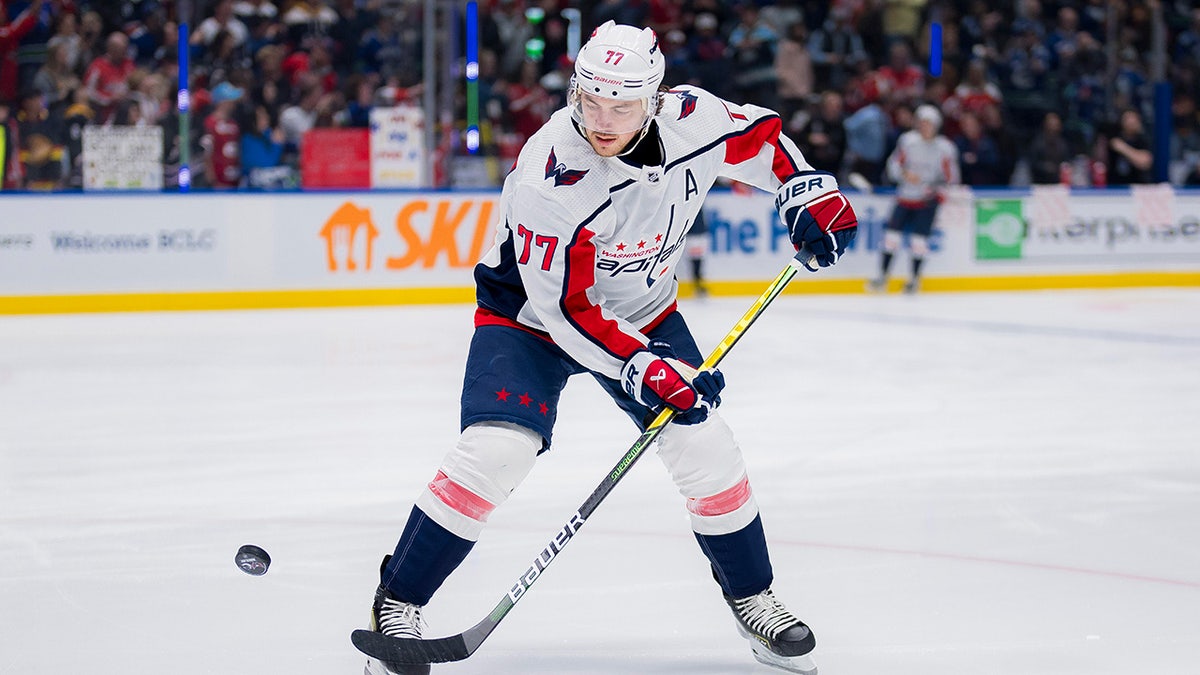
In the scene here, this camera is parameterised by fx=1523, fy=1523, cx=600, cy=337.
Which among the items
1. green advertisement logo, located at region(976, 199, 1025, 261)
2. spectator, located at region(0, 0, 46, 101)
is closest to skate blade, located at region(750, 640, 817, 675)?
spectator, located at region(0, 0, 46, 101)

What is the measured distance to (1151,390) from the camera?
570cm

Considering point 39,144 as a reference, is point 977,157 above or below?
below

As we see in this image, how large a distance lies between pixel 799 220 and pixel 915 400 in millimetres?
3013

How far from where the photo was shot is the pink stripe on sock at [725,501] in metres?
2.51

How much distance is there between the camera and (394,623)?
243cm

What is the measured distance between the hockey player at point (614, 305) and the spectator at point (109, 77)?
6219 millimetres

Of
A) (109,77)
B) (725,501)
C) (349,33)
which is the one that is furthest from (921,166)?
(725,501)

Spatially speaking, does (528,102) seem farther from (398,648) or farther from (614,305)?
(398,648)

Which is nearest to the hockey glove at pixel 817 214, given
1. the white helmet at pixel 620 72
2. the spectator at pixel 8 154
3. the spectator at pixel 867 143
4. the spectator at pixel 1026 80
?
the white helmet at pixel 620 72

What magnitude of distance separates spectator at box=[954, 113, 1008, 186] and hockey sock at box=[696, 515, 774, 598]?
833cm

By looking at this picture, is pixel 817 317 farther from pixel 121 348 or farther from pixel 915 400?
pixel 121 348

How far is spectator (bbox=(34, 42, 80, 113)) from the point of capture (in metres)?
8.16

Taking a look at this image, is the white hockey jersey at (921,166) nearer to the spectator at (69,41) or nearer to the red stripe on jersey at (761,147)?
the spectator at (69,41)

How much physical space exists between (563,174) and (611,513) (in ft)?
4.85
